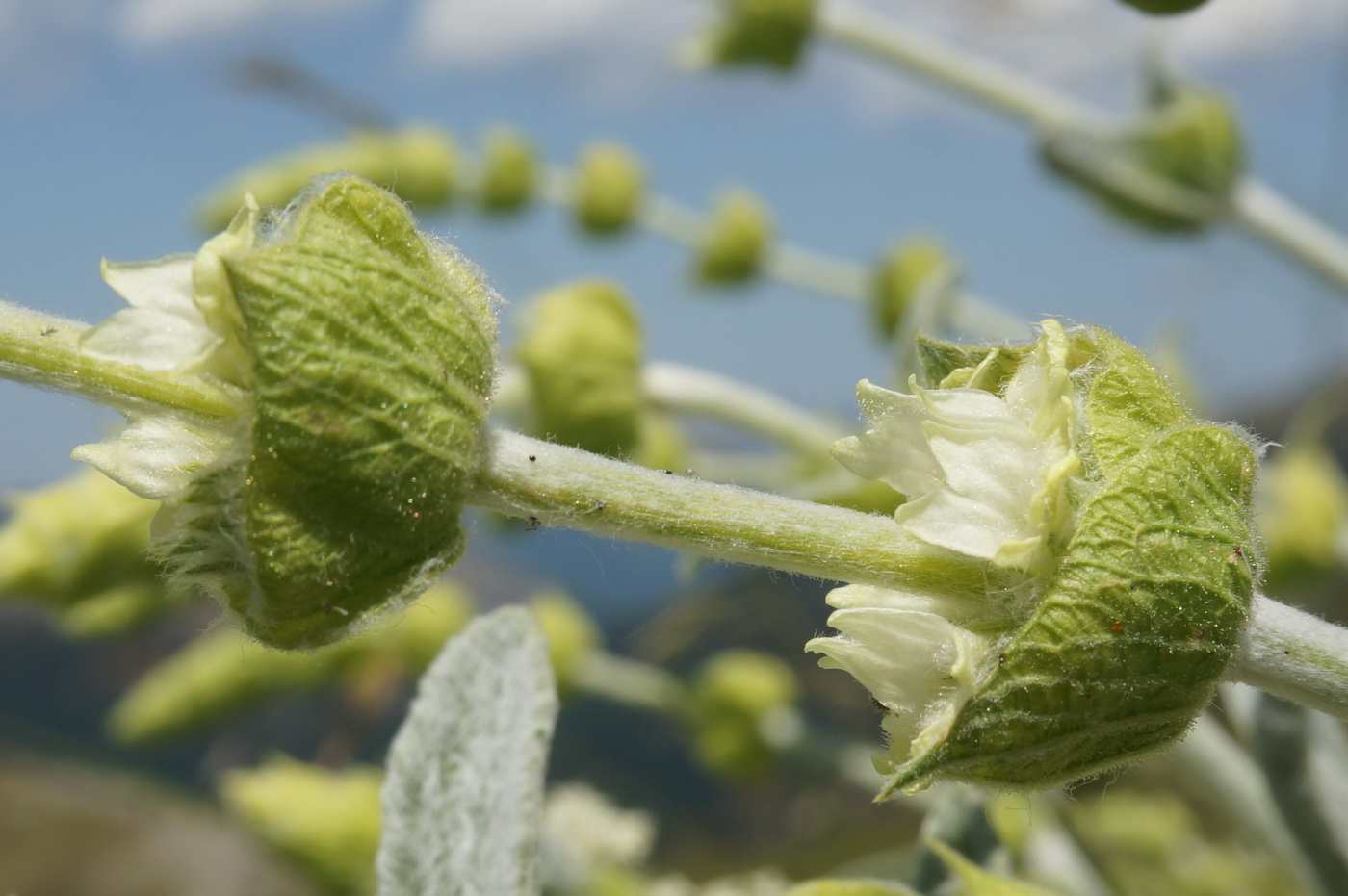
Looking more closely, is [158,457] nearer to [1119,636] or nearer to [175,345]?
[175,345]

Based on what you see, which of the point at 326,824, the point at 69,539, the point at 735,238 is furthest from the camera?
the point at 735,238

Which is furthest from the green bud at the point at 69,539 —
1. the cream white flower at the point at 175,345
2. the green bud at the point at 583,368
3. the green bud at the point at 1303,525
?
the green bud at the point at 1303,525

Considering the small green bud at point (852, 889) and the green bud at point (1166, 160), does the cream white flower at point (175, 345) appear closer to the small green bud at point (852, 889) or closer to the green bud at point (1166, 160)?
the small green bud at point (852, 889)

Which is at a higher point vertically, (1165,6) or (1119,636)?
(1165,6)

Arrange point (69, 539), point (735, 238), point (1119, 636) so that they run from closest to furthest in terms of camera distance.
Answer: point (1119, 636)
point (69, 539)
point (735, 238)

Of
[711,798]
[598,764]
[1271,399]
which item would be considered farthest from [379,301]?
[1271,399]

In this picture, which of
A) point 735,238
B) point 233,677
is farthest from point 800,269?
point 233,677

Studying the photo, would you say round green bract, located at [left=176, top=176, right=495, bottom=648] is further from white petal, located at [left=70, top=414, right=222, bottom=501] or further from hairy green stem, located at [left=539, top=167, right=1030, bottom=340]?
hairy green stem, located at [left=539, top=167, right=1030, bottom=340]
